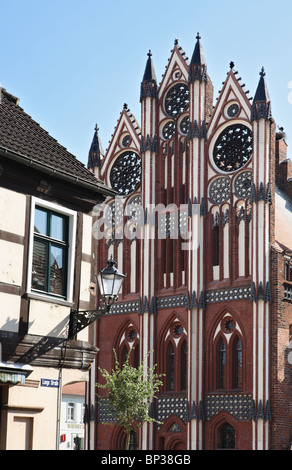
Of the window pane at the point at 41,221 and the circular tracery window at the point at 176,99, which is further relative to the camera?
the circular tracery window at the point at 176,99

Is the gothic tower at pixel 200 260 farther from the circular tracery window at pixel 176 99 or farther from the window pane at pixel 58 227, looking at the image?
the window pane at pixel 58 227

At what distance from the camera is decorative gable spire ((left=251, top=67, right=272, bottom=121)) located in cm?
3609

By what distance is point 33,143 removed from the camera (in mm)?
16625

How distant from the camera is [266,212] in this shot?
3512 cm

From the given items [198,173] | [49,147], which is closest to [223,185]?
[198,173]

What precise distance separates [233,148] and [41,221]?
2286 centimetres

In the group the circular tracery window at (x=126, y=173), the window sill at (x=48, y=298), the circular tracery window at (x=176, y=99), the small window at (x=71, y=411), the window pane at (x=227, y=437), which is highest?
the circular tracery window at (x=176, y=99)

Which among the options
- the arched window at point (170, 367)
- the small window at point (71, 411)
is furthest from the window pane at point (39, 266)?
the small window at point (71, 411)

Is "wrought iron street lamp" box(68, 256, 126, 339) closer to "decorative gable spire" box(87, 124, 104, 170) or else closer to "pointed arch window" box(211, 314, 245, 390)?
"pointed arch window" box(211, 314, 245, 390)

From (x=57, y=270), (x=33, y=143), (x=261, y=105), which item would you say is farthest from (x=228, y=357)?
(x=33, y=143)

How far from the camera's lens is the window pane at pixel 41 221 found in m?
15.5

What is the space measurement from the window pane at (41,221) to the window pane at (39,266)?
0.77 feet
